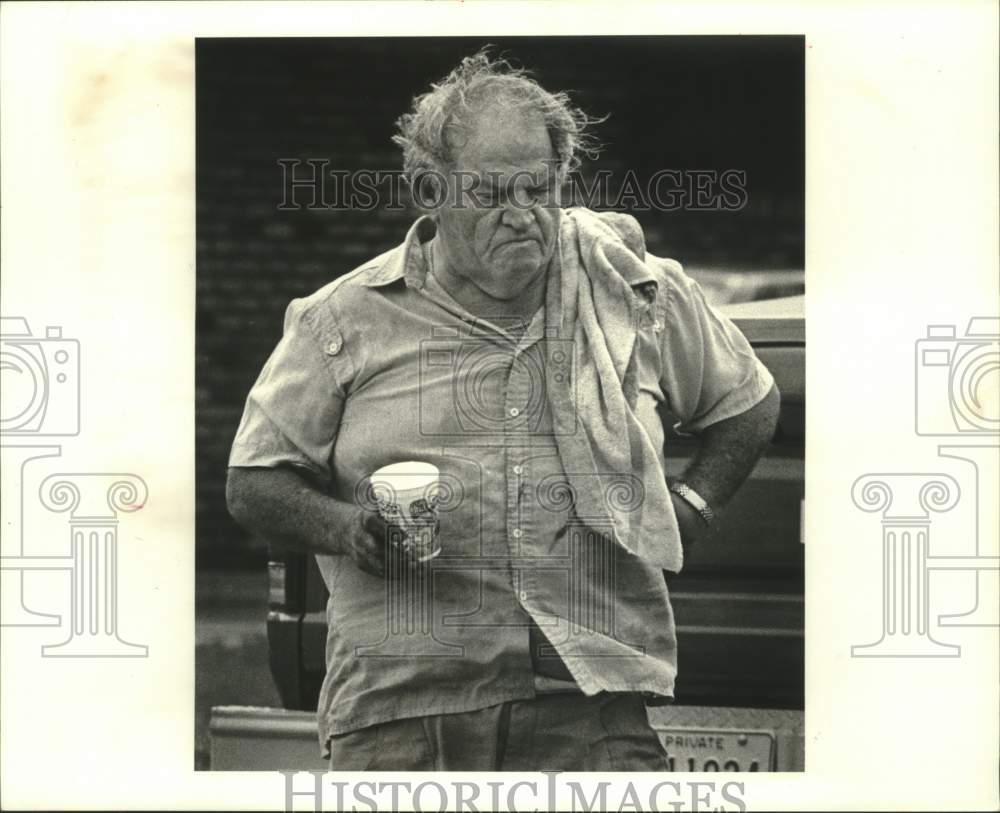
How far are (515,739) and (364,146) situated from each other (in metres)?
1.63

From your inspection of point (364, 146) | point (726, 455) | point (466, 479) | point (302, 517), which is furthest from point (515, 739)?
point (364, 146)

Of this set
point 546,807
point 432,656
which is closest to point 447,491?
point 432,656

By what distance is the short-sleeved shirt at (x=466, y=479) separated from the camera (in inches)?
120

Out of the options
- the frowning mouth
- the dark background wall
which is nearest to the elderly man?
the frowning mouth

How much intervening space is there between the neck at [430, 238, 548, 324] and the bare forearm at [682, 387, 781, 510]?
572mm

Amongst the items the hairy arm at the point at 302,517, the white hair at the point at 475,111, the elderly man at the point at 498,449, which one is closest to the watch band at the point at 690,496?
the elderly man at the point at 498,449

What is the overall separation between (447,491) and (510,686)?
0.53 meters

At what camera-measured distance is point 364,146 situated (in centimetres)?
317

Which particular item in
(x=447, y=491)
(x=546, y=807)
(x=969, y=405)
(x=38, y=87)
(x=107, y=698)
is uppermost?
(x=38, y=87)

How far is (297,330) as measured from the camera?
10.2 ft

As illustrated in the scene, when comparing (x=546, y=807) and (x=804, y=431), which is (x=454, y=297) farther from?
(x=546, y=807)

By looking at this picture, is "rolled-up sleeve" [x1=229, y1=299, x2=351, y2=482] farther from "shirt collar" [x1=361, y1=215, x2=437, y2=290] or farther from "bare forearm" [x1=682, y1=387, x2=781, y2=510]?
"bare forearm" [x1=682, y1=387, x2=781, y2=510]

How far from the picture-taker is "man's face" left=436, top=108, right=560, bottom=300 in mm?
3027

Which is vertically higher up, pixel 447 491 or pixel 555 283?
pixel 555 283
